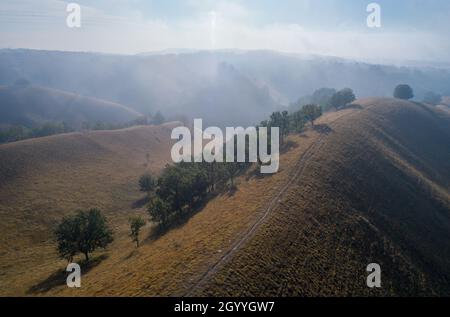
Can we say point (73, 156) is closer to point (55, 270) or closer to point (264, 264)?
point (55, 270)

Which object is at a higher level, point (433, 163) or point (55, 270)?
point (433, 163)

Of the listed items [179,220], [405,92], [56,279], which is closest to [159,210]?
[179,220]

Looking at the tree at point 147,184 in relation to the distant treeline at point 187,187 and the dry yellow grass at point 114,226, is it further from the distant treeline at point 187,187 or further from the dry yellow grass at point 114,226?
the distant treeline at point 187,187

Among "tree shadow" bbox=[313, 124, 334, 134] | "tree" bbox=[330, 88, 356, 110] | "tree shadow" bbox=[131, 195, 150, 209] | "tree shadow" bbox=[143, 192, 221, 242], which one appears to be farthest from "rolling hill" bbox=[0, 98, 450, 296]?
"tree" bbox=[330, 88, 356, 110]

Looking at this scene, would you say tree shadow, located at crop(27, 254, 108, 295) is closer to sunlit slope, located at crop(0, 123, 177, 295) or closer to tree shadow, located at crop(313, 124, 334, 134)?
sunlit slope, located at crop(0, 123, 177, 295)

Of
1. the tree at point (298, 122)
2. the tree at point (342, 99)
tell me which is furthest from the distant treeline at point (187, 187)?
the tree at point (342, 99)

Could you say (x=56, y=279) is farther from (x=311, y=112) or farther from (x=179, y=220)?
(x=311, y=112)
